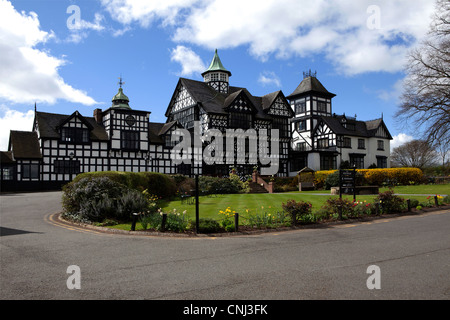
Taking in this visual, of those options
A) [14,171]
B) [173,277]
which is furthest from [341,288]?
[14,171]

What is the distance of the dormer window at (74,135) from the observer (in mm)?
39156

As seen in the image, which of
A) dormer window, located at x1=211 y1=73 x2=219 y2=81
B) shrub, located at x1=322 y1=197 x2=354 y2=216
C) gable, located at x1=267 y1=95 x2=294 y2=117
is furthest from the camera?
dormer window, located at x1=211 y1=73 x2=219 y2=81

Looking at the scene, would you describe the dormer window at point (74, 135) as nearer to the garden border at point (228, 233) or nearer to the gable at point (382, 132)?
the garden border at point (228, 233)

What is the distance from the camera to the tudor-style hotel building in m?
38.0

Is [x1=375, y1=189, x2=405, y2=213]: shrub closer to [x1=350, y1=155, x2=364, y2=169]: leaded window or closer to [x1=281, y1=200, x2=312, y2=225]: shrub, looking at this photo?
[x1=281, y1=200, x2=312, y2=225]: shrub

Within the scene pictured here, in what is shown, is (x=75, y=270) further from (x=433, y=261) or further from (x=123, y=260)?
(x=433, y=261)

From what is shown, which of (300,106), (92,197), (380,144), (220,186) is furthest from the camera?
(380,144)

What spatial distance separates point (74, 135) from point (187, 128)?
12996 millimetres

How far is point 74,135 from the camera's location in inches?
1560

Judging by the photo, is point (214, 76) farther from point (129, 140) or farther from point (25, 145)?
point (25, 145)

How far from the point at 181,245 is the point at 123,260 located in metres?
2.12

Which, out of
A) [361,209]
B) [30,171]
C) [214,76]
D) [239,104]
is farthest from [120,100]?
[361,209]

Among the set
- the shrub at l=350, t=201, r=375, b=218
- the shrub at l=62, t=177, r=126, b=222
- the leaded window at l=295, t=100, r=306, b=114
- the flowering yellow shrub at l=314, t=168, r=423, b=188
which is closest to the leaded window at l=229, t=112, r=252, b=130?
the leaded window at l=295, t=100, r=306, b=114

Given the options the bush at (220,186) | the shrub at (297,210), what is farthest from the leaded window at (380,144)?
the shrub at (297,210)
